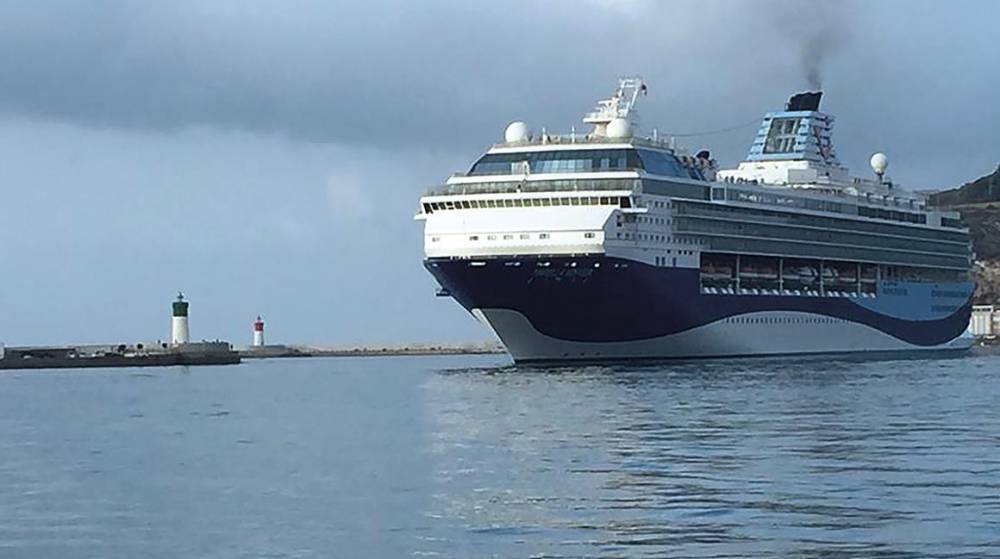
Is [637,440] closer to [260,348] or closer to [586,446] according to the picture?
[586,446]

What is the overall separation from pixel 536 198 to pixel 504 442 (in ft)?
133

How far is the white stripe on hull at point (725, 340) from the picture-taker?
76.8 metres

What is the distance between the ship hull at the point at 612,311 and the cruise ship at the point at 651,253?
0.25 ft

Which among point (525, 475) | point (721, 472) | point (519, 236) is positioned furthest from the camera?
point (519, 236)

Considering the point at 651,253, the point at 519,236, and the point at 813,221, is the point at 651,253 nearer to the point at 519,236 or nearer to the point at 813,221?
the point at 519,236

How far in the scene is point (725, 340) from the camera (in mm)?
83438

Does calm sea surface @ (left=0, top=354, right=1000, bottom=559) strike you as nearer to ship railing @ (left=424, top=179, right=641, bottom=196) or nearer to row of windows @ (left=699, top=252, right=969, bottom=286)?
ship railing @ (left=424, top=179, right=641, bottom=196)

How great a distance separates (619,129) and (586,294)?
9.41 meters

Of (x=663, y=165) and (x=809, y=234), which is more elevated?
(x=663, y=165)

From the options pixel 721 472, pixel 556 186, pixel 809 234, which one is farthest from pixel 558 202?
pixel 721 472

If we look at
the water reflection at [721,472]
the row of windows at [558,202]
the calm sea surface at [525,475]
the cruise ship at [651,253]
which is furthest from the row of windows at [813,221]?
the water reflection at [721,472]

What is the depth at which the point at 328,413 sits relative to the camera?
168 ft

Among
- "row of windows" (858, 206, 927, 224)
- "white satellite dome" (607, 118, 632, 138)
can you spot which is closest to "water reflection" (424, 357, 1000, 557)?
"white satellite dome" (607, 118, 632, 138)

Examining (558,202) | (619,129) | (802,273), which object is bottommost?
(802,273)
